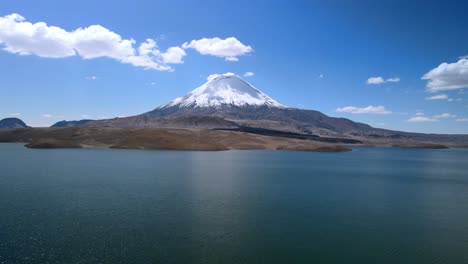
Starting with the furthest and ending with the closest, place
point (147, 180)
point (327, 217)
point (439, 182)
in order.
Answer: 1. point (439, 182)
2. point (147, 180)
3. point (327, 217)

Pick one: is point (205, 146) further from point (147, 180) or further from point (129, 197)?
point (129, 197)

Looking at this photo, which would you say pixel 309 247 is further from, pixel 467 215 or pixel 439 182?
pixel 439 182

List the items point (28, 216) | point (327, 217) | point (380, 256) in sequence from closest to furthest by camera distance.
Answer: point (380, 256)
point (28, 216)
point (327, 217)

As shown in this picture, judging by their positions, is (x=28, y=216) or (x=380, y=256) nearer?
(x=380, y=256)

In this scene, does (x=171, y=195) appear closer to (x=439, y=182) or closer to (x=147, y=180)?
(x=147, y=180)

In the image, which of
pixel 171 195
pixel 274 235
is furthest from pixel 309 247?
pixel 171 195

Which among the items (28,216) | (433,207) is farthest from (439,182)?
(28,216)

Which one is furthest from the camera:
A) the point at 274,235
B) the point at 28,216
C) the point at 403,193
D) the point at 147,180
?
the point at 147,180

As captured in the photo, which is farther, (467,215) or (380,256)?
(467,215)

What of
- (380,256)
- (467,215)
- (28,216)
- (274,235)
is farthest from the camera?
(467,215)
